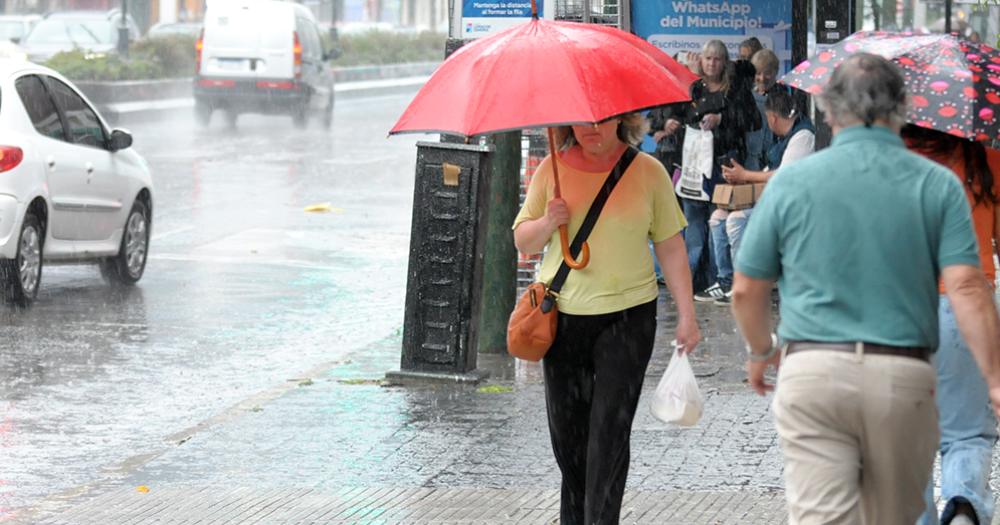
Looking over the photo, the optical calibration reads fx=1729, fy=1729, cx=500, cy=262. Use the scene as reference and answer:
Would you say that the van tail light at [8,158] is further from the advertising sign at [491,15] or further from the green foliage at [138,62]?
the green foliage at [138,62]

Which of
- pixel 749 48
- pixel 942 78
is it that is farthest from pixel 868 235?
pixel 749 48

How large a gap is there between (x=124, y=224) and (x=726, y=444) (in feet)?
23.3

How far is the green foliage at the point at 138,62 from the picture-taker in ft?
109

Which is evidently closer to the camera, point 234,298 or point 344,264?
point 234,298

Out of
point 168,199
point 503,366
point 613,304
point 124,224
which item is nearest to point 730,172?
point 503,366

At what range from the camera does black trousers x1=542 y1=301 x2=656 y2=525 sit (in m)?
5.86

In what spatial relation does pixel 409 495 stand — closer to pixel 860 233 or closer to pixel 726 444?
pixel 726 444

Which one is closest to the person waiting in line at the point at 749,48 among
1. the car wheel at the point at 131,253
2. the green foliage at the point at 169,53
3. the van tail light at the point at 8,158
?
the car wheel at the point at 131,253

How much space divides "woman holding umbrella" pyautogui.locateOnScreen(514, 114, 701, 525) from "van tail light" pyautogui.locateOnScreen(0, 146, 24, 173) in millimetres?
6830

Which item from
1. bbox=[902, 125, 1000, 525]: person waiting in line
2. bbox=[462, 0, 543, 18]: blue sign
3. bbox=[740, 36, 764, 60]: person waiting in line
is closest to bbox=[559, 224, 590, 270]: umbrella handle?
bbox=[902, 125, 1000, 525]: person waiting in line

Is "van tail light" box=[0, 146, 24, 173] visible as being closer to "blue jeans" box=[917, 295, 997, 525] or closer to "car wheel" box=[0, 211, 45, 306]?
"car wheel" box=[0, 211, 45, 306]

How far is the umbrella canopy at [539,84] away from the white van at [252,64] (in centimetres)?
2592

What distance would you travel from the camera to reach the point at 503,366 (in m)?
9.94

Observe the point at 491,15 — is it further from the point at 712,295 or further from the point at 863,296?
the point at 863,296
